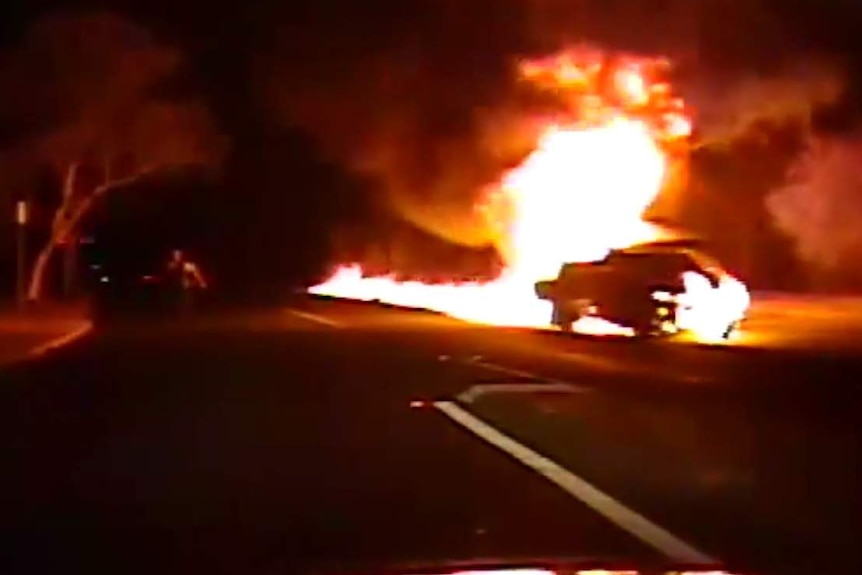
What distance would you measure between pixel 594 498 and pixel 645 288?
67.7 feet

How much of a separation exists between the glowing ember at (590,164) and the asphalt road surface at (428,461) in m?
22.7

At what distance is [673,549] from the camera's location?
11.1 metres

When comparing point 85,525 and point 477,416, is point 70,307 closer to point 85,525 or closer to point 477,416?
point 477,416

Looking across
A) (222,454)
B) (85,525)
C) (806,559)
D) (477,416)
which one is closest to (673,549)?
(806,559)

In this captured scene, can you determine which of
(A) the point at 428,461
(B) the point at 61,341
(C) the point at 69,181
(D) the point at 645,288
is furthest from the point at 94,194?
(A) the point at 428,461

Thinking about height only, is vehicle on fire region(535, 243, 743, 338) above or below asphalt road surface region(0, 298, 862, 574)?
above

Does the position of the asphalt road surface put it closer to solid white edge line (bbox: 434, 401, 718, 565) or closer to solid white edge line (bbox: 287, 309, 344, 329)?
solid white edge line (bbox: 434, 401, 718, 565)

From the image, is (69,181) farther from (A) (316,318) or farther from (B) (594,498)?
(B) (594,498)

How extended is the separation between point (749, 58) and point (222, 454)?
3969 cm

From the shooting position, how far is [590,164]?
5244 centimetres

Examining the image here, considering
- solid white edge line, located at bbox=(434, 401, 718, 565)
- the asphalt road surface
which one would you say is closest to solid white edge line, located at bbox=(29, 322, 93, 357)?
the asphalt road surface

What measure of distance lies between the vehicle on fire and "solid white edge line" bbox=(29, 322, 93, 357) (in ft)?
30.3

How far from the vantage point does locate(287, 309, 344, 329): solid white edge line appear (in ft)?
137

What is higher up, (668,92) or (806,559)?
(668,92)
